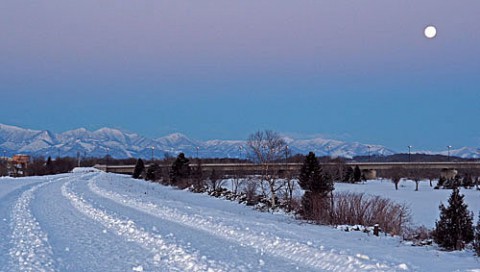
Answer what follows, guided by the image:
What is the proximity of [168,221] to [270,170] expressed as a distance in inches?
947

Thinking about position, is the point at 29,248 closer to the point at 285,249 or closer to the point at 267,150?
the point at 285,249

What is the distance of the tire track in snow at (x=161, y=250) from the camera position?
34.1ft

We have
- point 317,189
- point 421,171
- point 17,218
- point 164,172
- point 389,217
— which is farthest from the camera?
point 421,171

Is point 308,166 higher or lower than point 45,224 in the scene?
higher

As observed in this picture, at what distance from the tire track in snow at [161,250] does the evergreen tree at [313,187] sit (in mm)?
9633

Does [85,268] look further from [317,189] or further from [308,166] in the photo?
[308,166]

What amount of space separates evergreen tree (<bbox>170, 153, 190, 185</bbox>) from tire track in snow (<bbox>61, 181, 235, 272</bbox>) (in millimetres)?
48665

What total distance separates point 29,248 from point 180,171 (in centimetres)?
5729

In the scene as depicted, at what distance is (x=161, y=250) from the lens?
1227 centimetres

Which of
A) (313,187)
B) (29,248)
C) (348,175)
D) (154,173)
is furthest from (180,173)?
(29,248)

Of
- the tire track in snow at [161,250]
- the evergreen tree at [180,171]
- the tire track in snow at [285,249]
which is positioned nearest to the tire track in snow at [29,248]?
the tire track in snow at [161,250]

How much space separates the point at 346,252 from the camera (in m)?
12.1

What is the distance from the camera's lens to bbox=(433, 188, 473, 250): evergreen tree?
1486cm

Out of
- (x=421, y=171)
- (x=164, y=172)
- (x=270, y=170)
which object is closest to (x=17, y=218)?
(x=270, y=170)
